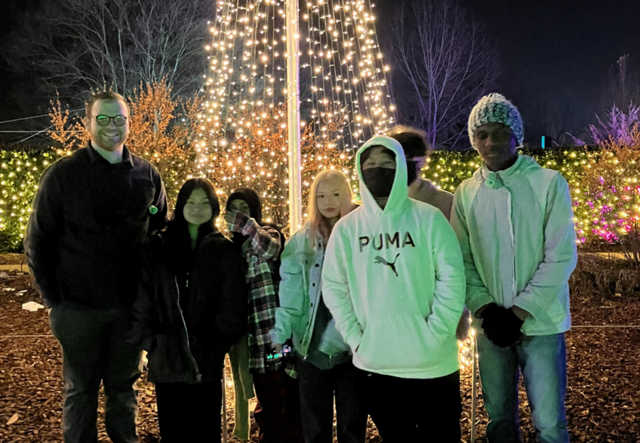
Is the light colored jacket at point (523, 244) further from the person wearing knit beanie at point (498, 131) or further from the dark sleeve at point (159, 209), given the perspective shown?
the dark sleeve at point (159, 209)

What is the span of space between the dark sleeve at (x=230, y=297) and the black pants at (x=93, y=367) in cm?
53

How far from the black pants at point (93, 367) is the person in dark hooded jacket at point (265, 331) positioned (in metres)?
0.67

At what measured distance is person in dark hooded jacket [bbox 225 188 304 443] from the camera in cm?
282

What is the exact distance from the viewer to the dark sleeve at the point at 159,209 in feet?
9.92

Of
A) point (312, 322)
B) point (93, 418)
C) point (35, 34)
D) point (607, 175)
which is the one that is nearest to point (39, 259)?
point (93, 418)

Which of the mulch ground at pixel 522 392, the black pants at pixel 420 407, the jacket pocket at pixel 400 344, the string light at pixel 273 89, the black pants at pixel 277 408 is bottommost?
the mulch ground at pixel 522 392

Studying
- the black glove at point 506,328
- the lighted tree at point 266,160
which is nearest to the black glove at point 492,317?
the black glove at point 506,328

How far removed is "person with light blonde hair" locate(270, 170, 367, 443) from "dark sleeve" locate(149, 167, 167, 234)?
840mm

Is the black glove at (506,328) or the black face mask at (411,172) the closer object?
the black glove at (506,328)

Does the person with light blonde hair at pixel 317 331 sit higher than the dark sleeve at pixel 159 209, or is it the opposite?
the dark sleeve at pixel 159 209

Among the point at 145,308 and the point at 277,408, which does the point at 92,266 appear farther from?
the point at 277,408

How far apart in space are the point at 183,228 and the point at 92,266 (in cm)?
51

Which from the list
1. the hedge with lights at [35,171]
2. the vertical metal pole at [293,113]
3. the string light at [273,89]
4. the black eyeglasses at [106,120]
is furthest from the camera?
the hedge with lights at [35,171]

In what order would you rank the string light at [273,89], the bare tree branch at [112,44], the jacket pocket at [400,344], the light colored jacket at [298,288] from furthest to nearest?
1. the bare tree branch at [112,44]
2. the string light at [273,89]
3. the light colored jacket at [298,288]
4. the jacket pocket at [400,344]
